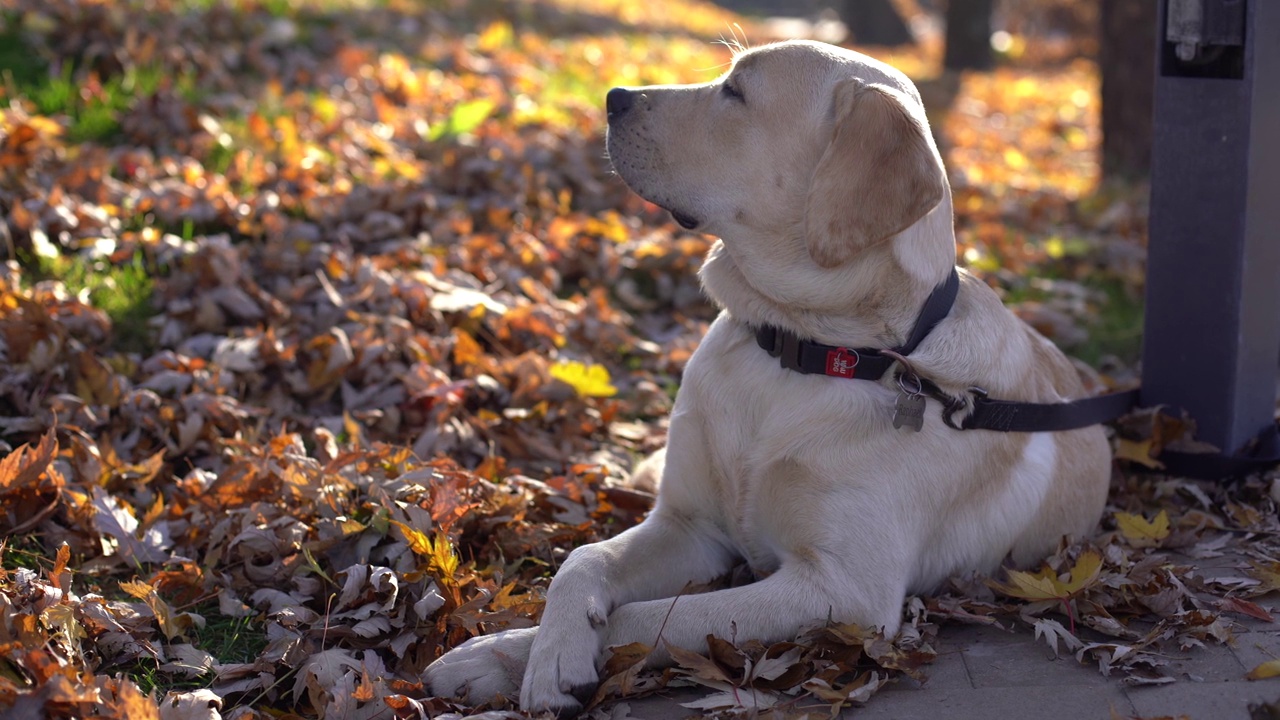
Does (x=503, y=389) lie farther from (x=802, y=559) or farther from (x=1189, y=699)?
(x=1189, y=699)

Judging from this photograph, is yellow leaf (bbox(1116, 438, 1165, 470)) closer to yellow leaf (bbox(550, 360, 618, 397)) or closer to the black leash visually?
the black leash

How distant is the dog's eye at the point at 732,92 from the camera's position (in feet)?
11.4

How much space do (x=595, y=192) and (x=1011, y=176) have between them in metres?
4.34

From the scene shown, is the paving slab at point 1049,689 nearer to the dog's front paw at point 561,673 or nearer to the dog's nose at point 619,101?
the dog's front paw at point 561,673

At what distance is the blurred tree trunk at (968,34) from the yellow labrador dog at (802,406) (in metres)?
12.8

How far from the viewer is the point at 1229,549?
12.5 ft

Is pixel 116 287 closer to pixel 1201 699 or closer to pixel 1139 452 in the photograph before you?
pixel 1139 452

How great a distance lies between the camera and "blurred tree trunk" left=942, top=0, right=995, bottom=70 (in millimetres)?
15336

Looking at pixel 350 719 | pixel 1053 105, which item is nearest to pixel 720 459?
pixel 350 719

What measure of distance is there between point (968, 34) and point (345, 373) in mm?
12661

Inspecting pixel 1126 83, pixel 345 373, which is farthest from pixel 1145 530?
pixel 1126 83

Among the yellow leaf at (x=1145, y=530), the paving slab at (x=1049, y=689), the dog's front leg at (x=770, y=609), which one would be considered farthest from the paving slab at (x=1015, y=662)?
the yellow leaf at (x=1145, y=530)

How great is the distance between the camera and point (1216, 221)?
158 inches

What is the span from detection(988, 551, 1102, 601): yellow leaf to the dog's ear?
1080 mm
